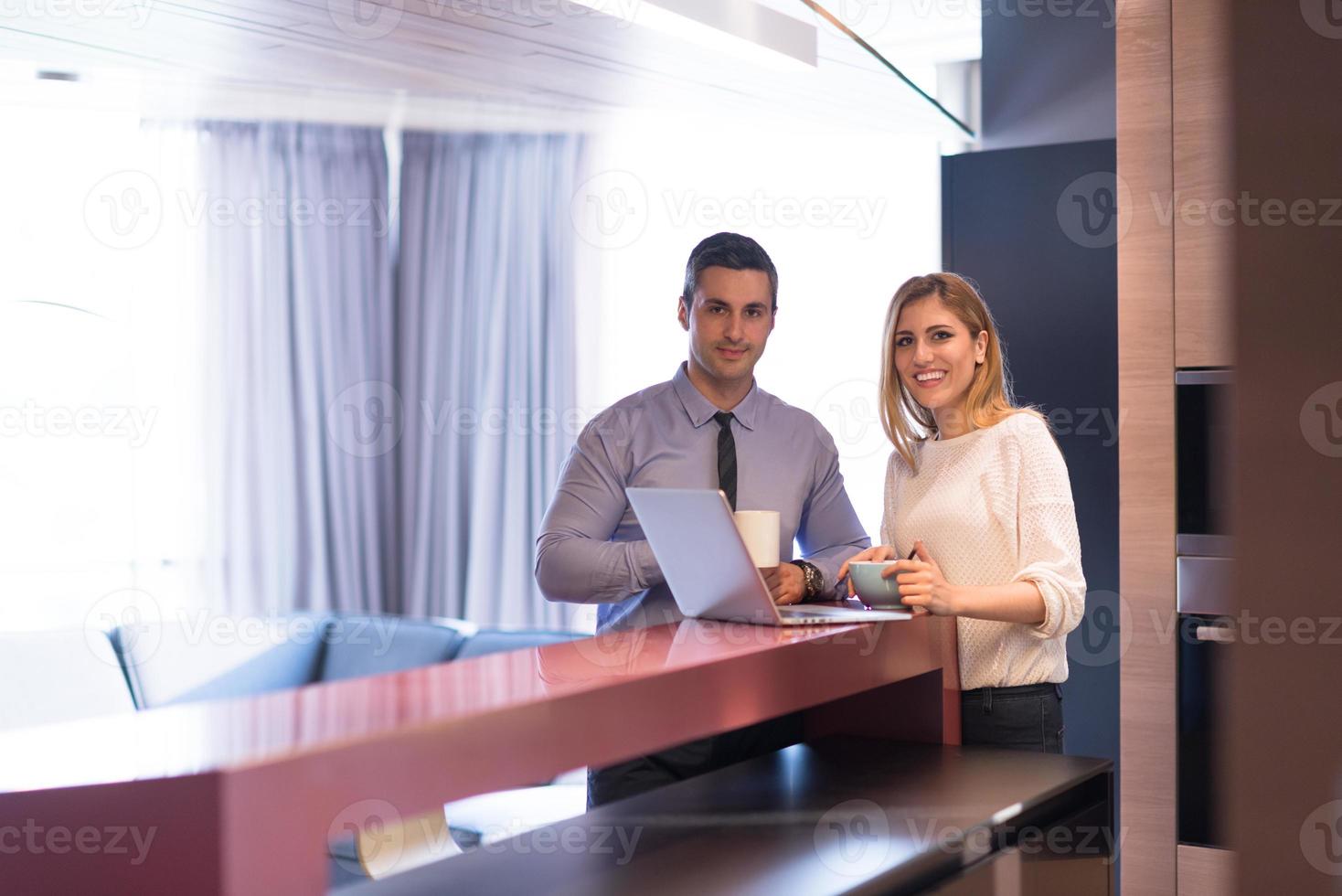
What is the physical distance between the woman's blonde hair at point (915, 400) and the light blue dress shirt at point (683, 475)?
258 mm

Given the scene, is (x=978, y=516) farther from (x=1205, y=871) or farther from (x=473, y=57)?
(x=473, y=57)

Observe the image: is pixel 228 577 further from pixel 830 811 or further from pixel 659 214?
pixel 830 811

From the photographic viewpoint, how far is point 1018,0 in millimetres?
3895

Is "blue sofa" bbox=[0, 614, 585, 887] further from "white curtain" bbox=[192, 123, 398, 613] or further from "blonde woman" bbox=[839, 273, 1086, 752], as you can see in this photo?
"blonde woman" bbox=[839, 273, 1086, 752]

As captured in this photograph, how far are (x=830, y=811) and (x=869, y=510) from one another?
9.63 ft

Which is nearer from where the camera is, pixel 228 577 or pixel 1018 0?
pixel 1018 0

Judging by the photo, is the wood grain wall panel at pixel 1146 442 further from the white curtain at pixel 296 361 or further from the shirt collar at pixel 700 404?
the white curtain at pixel 296 361

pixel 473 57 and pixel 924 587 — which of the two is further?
pixel 473 57

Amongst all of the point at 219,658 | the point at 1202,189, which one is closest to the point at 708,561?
the point at 1202,189

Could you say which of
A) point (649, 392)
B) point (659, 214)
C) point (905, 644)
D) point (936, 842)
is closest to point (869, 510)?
point (659, 214)

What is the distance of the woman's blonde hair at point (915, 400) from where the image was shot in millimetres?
2213

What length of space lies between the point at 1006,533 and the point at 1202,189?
1007 millimetres

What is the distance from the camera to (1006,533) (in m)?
2.09

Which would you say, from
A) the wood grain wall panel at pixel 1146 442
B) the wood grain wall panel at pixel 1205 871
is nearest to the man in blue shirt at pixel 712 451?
the wood grain wall panel at pixel 1146 442
